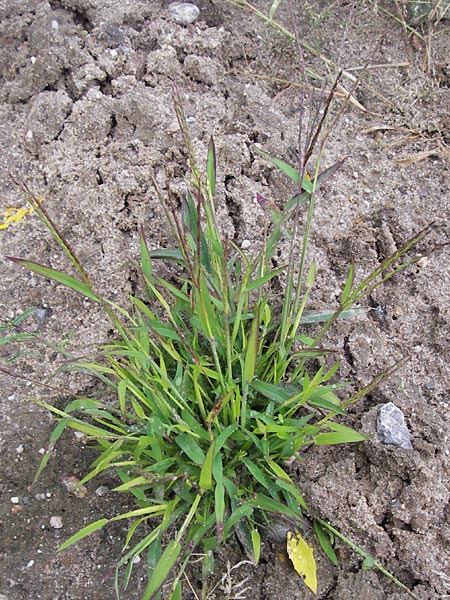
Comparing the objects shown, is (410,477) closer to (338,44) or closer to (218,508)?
(218,508)

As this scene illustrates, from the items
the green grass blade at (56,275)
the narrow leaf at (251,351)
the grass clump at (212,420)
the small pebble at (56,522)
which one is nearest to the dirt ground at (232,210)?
the small pebble at (56,522)

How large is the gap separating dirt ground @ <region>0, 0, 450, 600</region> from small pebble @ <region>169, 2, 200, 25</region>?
0.02 meters

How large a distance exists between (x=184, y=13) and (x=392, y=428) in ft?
5.23

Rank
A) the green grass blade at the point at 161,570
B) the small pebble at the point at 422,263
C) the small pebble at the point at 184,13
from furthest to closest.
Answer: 1. the small pebble at the point at 184,13
2. the small pebble at the point at 422,263
3. the green grass blade at the point at 161,570

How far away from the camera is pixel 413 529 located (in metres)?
1.42

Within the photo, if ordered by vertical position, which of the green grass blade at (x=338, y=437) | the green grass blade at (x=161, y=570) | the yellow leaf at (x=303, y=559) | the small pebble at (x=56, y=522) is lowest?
the small pebble at (x=56, y=522)

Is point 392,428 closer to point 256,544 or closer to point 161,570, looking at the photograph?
point 256,544

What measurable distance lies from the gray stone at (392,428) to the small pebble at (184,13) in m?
1.52

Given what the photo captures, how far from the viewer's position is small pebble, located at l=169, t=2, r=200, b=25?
84.2 inches

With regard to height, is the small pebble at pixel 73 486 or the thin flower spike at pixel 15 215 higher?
the thin flower spike at pixel 15 215

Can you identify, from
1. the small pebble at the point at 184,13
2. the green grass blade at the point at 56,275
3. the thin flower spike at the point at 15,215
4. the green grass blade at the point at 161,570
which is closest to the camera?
the green grass blade at the point at 56,275

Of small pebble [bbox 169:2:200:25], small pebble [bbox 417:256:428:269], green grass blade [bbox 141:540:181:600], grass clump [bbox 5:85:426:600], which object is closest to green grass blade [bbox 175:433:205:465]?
grass clump [bbox 5:85:426:600]

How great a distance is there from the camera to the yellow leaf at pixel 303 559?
1.38 meters

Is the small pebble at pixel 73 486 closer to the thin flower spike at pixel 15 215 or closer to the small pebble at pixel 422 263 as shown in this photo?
the thin flower spike at pixel 15 215
